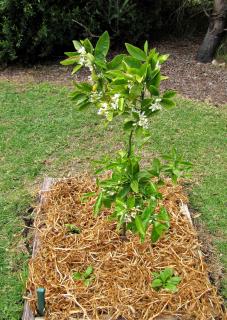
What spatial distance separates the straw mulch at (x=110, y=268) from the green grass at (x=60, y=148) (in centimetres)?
23

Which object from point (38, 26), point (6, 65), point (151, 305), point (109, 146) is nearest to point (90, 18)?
point (38, 26)

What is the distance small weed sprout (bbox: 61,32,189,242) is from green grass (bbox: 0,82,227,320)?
0.83 m

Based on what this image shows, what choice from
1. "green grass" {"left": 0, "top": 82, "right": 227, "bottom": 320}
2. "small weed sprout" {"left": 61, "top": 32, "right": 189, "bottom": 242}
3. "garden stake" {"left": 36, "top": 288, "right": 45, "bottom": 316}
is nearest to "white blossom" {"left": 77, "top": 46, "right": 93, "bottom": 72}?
"small weed sprout" {"left": 61, "top": 32, "right": 189, "bottom": 242}

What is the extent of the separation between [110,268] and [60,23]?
3.67 m

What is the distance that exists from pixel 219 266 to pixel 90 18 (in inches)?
144

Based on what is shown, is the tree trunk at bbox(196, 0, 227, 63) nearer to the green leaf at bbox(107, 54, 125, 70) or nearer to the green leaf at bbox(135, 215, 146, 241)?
the green leaf at bbox(107, 54, 125, 70)

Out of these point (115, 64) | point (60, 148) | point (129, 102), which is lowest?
point (60, 148)

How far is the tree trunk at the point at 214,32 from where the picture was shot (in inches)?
238

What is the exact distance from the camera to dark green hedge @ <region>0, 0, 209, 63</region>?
5781mm

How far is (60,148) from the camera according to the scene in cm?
452

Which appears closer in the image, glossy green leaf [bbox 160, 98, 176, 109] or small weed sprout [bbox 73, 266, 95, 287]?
glossy green leaf [bbox 160, 98, 176, 109]

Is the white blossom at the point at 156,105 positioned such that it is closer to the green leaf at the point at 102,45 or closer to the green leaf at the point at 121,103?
the green leaf at the point at 121,103

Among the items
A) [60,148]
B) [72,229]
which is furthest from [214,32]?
[72,229]

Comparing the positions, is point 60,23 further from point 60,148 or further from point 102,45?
point 102,45
